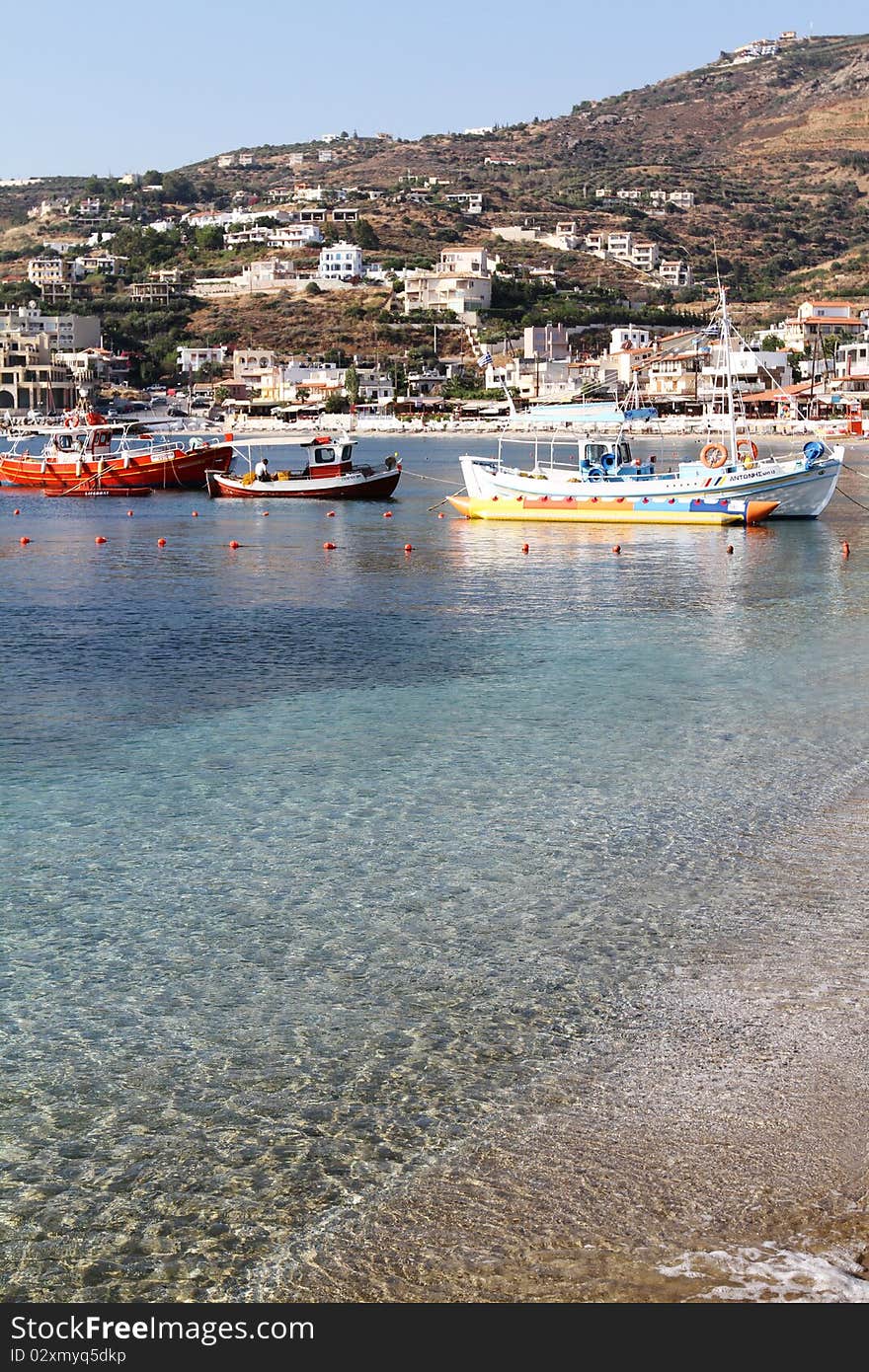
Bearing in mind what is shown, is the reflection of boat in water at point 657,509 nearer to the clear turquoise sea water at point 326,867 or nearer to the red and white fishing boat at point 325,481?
the red and white fishing boat at point 325,481

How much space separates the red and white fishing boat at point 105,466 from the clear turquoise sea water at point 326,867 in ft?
107

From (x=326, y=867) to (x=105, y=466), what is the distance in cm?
Answer: 4695

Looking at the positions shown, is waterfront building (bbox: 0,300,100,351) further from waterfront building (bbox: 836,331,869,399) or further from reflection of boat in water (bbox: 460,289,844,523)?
reflection of boat in water (bbox: 460,289,844,523)

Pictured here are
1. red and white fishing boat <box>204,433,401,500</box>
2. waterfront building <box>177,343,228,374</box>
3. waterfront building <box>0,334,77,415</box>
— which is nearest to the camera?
red and white fishing boat <box>204,433,401,500</box>

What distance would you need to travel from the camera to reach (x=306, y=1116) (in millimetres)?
6410

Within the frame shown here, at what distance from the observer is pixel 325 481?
4888 cm

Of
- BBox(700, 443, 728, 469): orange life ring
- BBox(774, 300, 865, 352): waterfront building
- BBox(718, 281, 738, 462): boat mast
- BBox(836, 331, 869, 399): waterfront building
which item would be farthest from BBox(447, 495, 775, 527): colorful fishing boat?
BBox(774, 300, 865, 352): waterfront building

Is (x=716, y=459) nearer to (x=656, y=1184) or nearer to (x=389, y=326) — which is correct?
(x=656, y=1184)

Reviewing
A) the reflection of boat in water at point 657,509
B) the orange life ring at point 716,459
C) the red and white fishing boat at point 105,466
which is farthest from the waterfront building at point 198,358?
the orange life ring at point 716,459

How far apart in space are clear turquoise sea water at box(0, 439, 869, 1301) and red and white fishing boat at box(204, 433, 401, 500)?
2611cm

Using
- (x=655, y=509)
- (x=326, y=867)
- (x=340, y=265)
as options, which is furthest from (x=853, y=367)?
(x=326, y=867)

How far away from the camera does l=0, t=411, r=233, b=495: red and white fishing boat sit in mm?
54750

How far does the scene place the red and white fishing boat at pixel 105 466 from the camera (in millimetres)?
54750
